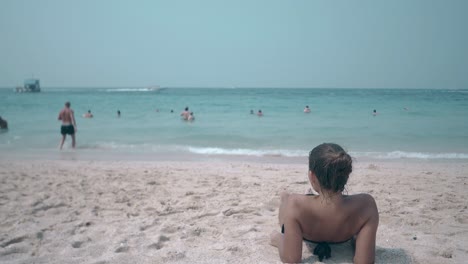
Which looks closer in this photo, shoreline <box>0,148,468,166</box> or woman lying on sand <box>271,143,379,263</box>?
woman lying on sand <box>271,143,379,263</box>

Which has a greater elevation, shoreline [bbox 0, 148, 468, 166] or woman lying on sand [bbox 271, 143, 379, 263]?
woman lying on sand [bbox 271, 143, 379, 263]

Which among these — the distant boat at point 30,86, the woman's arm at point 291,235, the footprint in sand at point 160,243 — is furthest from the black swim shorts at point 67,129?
the distant boat at point 30,86

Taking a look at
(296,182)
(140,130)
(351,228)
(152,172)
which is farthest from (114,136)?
(351,228)

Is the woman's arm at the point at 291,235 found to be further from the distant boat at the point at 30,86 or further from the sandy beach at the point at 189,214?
the distant boat at the point at 30,86

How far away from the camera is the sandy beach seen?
320 cm

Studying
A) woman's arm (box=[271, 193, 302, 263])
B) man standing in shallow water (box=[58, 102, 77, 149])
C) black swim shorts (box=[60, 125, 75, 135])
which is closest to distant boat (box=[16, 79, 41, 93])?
man standing in shallow water (box=[58, 102, 77, 149])

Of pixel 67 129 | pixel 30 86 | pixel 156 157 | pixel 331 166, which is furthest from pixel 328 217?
pixel 30 86

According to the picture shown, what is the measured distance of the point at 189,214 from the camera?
14.5ft

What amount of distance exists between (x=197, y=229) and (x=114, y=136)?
11297mm

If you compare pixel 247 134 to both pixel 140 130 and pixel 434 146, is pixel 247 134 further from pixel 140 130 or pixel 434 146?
pixel 434 146

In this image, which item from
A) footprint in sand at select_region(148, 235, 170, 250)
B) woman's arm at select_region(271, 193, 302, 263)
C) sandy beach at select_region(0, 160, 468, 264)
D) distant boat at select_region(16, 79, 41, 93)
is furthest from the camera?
distant boat at select_region(16, 79, 41, 93)

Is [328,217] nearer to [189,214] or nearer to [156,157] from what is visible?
[189,214]

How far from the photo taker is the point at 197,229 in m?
3.87

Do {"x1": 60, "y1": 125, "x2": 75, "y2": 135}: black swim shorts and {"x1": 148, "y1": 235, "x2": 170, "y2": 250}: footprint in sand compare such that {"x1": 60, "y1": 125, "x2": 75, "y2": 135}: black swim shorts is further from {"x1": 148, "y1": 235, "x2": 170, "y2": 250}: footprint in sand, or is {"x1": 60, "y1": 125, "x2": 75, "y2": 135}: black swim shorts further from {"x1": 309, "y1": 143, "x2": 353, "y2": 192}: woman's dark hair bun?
{"x1": 309, "y1": 143, "x2": 353, "y2": 192}: woman's dark hair bun
